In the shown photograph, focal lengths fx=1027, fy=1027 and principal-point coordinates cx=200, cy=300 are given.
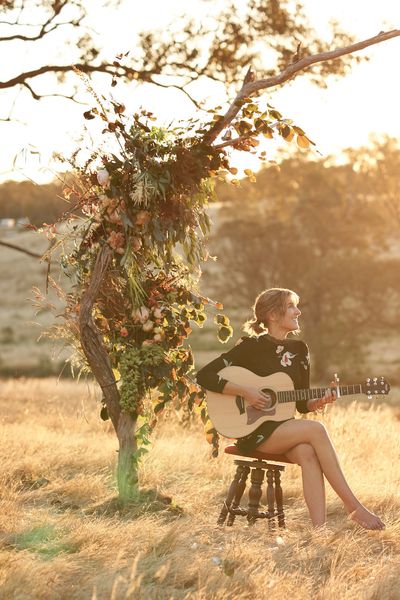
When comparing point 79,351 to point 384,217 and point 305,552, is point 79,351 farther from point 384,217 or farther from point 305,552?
point 384,217

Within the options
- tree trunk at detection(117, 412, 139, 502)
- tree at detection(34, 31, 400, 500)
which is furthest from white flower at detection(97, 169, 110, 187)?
tree trunk at detection(117, 412, 139, 502)

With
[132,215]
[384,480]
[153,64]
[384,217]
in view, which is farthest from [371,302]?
[132,215]

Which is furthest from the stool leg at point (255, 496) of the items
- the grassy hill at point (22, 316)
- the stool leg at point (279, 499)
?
the grassy hill at point (22, 316)

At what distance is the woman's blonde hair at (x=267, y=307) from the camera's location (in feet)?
21.5

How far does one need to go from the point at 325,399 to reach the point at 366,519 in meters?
0.76

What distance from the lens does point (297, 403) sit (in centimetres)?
Answer: 656

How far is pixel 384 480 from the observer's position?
8.22 m

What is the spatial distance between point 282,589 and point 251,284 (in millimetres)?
23736

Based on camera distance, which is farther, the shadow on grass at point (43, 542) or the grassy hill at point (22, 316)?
the grassy hill at point (22, 316)

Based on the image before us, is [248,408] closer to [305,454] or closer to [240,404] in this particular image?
[240,404]

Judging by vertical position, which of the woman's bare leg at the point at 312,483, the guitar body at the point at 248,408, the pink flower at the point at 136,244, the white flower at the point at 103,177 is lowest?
the woman's bare leg at the point at 312,483

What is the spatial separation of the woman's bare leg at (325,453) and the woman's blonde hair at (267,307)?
71 centimetres

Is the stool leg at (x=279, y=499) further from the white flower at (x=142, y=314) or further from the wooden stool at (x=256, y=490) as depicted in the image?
the white flower at (x=142, y=314)

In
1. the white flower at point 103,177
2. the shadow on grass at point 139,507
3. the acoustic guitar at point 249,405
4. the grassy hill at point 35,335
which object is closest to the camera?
the acoustic guitar at point 249,405
